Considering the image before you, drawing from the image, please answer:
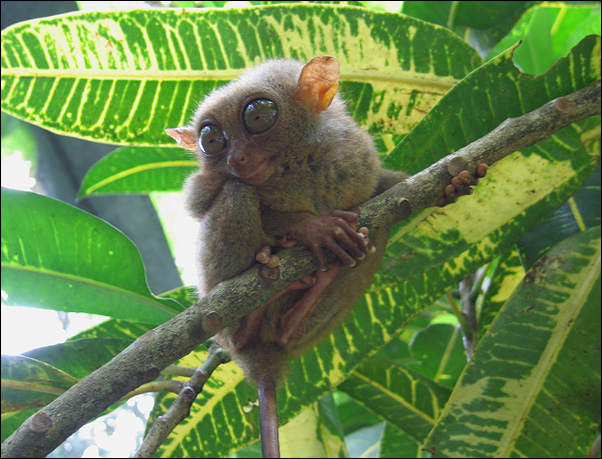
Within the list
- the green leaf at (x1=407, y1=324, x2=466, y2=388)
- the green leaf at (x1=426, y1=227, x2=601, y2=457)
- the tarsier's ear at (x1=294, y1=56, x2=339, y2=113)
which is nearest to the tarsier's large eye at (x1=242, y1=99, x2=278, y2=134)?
the tarsier's ear at (x1=294, y1=56, x2=339, y2=113)

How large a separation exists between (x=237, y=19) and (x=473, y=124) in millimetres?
998

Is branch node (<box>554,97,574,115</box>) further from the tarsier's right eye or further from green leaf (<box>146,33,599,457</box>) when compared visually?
the tarsier's right eye

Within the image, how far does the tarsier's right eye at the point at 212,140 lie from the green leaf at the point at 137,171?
3.66 ft

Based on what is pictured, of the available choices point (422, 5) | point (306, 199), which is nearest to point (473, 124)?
point (306, 199)

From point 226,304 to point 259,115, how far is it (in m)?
0.61

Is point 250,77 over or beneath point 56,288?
over

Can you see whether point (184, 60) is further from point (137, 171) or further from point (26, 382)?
point (26, 382)

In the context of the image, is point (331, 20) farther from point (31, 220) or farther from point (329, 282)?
point (31, 220)

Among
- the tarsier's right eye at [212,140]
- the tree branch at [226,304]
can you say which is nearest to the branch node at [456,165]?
the tree branch at [226,304]

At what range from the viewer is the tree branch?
1.09 m

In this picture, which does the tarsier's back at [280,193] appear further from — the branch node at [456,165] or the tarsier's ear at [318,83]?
the branch node at [456,165]

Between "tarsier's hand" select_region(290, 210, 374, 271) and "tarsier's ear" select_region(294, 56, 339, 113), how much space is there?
422 mm

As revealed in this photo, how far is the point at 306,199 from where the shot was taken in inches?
63.6

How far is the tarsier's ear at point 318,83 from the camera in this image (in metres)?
1.66
